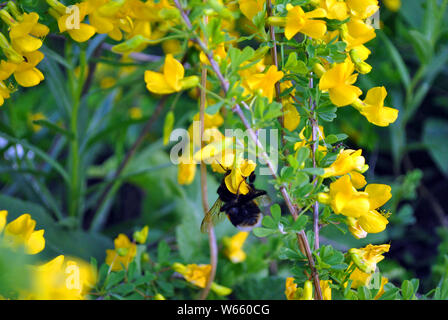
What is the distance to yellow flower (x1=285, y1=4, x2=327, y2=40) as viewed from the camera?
1.63ft

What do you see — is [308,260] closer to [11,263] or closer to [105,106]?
[11,263]

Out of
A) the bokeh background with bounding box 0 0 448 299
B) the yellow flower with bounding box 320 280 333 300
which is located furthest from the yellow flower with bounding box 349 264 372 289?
the bokeh background with bounding box 0 0 448 299

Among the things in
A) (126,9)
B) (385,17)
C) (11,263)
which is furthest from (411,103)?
(11,263)

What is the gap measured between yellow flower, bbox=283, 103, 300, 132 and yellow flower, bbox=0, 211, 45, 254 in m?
0.34

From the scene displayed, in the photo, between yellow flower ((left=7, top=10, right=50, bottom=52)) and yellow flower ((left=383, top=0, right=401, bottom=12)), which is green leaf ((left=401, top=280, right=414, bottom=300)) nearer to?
yellow flower ((left=7, top=10, right=50, bottom=52))

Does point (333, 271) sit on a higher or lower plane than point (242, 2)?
lower

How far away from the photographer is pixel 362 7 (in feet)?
1.73

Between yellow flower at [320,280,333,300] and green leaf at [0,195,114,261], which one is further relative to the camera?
green leaf at [0,195,114,261]

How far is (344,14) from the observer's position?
51cm

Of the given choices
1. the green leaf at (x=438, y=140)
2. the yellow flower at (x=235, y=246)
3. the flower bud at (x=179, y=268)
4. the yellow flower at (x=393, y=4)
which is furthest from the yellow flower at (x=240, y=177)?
the yellow flower at (x=393, y=4)

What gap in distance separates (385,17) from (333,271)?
1.13 meters

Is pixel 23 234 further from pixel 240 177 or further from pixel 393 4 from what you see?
pixel 393 4
